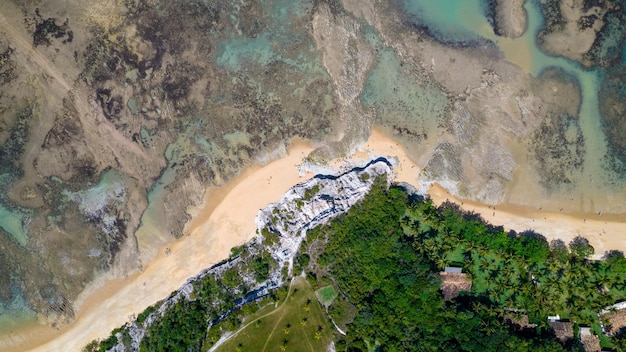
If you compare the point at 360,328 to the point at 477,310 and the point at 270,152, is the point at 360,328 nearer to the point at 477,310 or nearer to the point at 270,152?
the point at 477,310

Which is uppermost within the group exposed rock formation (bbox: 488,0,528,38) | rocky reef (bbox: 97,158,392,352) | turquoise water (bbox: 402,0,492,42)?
turquoise water (bbox: 402,0,492,42)

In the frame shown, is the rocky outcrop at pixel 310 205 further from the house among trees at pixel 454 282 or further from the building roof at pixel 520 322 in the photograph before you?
the building roof at pixel 520 322

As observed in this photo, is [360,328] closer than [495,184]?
Yes

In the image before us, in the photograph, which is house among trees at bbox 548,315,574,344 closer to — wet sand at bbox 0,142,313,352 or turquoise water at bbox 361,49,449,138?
turquoise water at bbox 361,49,449,138

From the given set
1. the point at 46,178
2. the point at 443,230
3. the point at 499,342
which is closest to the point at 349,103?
the point at 443,230

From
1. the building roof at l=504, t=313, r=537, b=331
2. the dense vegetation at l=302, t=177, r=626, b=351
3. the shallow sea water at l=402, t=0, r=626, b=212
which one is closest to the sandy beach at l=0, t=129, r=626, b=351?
the dense vegetation at l=302, t=177, r=626, b=351

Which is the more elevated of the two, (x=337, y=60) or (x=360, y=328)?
(x=337, y=60)

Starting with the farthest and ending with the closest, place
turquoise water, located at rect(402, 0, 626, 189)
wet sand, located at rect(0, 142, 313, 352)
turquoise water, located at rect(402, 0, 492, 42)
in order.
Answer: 1. turquoise water, located at rect(402, 0, 492, 42)
2. turquoise water, located at rect(402, 0, 626, 189)
3. wet sand, located at rect(0, 142, 313, 352)
